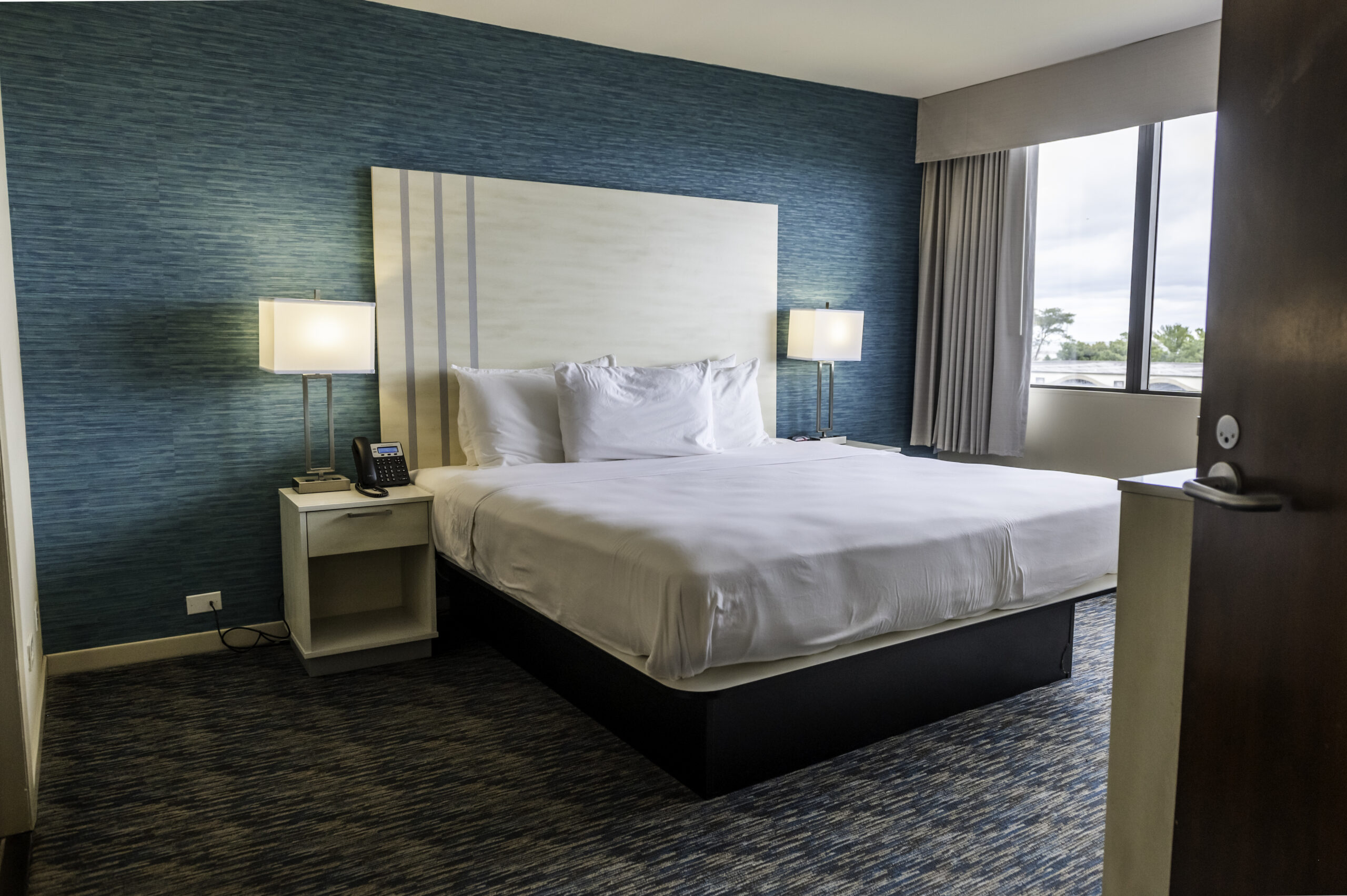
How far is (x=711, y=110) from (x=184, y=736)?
376 centimetres

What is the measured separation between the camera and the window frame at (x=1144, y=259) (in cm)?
445

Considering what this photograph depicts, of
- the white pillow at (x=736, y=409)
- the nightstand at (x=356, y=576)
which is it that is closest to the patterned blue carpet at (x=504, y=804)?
the nightstand at (x=356, y=576)

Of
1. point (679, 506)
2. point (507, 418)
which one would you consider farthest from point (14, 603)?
point (507, 418)

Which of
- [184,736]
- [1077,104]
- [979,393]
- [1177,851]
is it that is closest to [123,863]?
[184,736]

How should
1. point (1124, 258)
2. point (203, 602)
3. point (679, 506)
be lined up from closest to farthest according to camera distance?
point (679, 506) → point (203, 602) → point (1124, 258)

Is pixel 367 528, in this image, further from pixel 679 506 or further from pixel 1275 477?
pixel 1275 477

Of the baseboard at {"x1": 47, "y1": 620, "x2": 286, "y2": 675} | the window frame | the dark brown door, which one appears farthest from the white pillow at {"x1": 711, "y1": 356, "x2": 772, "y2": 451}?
the dark brown door

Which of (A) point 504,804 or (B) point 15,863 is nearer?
(B) point 15,863

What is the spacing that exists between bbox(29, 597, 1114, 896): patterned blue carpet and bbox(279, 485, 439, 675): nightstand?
0.24 m

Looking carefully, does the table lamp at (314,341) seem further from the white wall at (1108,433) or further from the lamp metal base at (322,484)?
the white wall at (1108,433)

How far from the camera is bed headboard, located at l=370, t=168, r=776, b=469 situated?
3.85 meters

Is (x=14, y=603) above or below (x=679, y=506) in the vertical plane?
below

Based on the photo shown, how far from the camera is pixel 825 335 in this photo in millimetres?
4797

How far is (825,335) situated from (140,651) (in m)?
3.54
